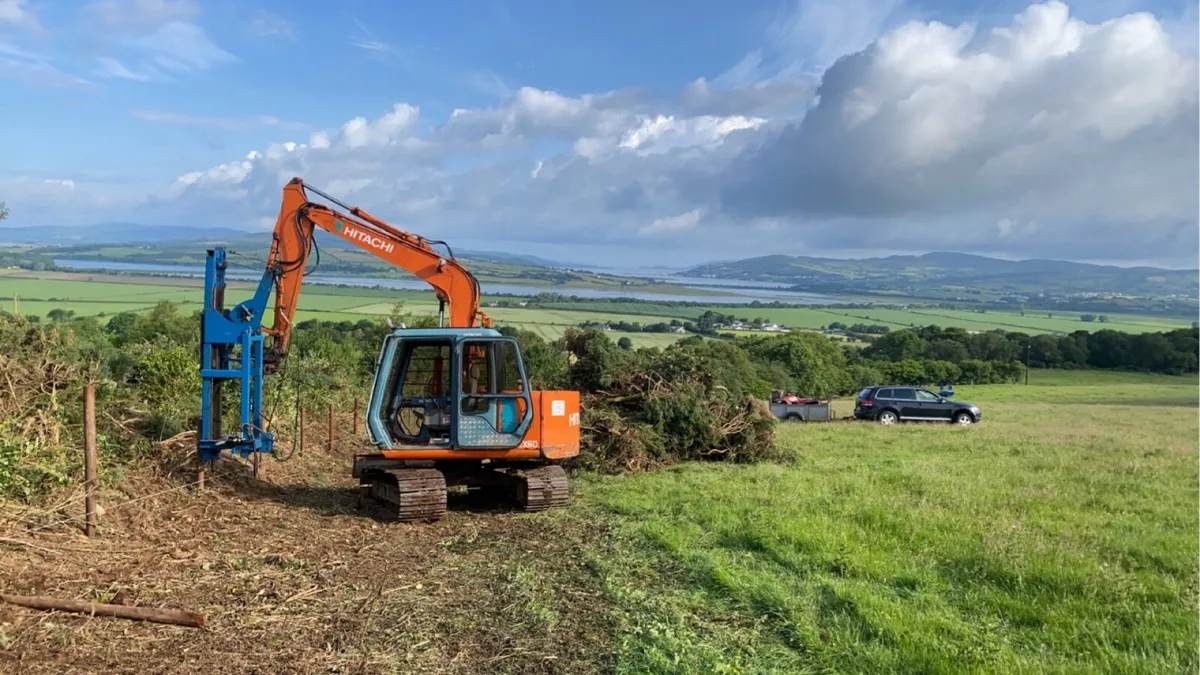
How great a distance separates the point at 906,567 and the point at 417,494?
5180 mm

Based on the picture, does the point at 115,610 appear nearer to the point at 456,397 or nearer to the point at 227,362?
the point at 456,397

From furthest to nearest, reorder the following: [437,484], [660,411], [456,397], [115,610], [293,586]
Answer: [660,411] → [456,397] → [437,484] → [293,586] → [115,610]

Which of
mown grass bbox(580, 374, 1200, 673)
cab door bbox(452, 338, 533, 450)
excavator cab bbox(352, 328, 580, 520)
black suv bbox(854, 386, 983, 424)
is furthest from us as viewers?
black suv bbox(854, 386, 983, 424)

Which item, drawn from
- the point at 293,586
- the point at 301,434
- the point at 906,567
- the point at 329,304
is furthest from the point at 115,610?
the point at 329,304

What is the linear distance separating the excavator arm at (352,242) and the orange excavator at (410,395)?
1 centimetres

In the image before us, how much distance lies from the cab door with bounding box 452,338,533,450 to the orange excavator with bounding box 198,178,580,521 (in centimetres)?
1

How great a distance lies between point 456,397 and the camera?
32.1ft

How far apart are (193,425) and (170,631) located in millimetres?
5915

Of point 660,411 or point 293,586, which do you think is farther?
point 660,411

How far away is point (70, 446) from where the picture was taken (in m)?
8.44

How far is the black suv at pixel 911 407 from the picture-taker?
25984 millimetres


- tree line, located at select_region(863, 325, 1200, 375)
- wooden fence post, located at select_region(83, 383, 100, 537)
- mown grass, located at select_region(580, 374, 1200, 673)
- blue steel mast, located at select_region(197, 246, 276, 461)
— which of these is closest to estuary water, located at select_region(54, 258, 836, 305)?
blue steel mast, located at select_region(197, 246, 276, 461)

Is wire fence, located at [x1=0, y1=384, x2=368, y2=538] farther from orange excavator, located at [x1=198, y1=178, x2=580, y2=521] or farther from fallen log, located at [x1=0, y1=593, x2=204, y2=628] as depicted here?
→ fallen log, located at [x1=0, y1=593, x2=204, y2=628]

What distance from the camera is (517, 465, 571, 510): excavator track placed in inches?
395
